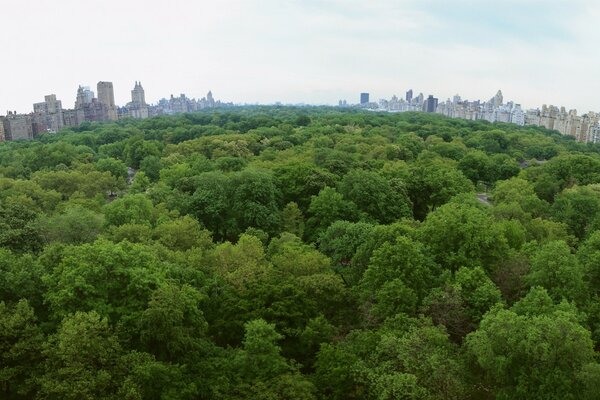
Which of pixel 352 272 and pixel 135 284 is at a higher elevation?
pixel 135 284

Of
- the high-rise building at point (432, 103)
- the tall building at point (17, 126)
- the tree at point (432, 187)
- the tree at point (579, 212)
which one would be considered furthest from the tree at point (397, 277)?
the high-rise building at point (432, 103)

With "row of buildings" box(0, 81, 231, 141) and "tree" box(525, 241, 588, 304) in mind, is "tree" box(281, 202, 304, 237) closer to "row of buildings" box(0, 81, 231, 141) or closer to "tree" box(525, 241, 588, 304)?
"tree" box(525, 241, 588, 304)

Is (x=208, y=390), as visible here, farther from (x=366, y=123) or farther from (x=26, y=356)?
(x=366, y=123)

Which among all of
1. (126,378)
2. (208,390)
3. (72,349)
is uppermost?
(72,349)

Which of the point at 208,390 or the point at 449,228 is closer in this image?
the point at 208,390

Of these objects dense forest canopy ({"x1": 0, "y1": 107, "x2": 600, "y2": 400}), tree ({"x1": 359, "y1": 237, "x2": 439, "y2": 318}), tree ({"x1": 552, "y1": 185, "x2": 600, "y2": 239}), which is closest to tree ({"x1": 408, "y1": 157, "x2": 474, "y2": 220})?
dense forest canopy ({"x1": 0, "y1": 107, "x2": 600, "y2": 400})

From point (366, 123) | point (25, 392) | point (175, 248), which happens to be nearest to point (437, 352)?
point (25, 392)

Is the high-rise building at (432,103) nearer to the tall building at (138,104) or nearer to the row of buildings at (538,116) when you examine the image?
the row of buildings at (538,116)
